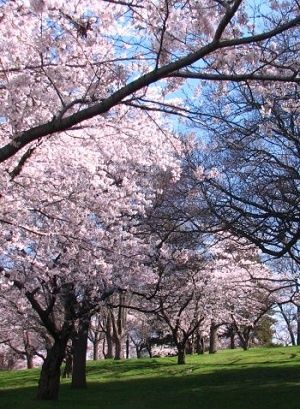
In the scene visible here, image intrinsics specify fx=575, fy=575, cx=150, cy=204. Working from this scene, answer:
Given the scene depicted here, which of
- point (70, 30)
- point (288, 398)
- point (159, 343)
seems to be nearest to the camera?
point (70, 30)

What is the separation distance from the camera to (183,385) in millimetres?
18391

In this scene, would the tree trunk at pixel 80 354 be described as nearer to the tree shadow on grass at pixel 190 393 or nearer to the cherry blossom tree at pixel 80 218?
the tree shadow on grass at pixel 190 393

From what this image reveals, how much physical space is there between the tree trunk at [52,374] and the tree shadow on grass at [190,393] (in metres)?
0.30

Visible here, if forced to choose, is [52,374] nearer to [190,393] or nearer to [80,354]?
[80,354]

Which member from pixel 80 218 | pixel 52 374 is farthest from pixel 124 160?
pixel 52 374

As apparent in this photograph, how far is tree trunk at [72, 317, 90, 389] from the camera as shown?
57.6 feet

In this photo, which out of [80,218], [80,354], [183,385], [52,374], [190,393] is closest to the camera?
[80,218]

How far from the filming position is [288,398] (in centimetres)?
1348

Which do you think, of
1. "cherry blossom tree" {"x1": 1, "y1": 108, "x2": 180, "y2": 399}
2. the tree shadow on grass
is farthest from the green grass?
"cherry blossom tree" {"x1": 1, "y1": 108, "x2": 180, "y2": 399}

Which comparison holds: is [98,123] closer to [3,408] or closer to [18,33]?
[18,33]

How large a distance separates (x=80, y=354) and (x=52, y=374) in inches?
111

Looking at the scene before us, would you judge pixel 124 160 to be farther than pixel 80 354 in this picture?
No

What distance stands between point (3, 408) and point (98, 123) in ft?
30.9

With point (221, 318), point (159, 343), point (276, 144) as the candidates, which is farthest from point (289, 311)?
point (276, 144)
